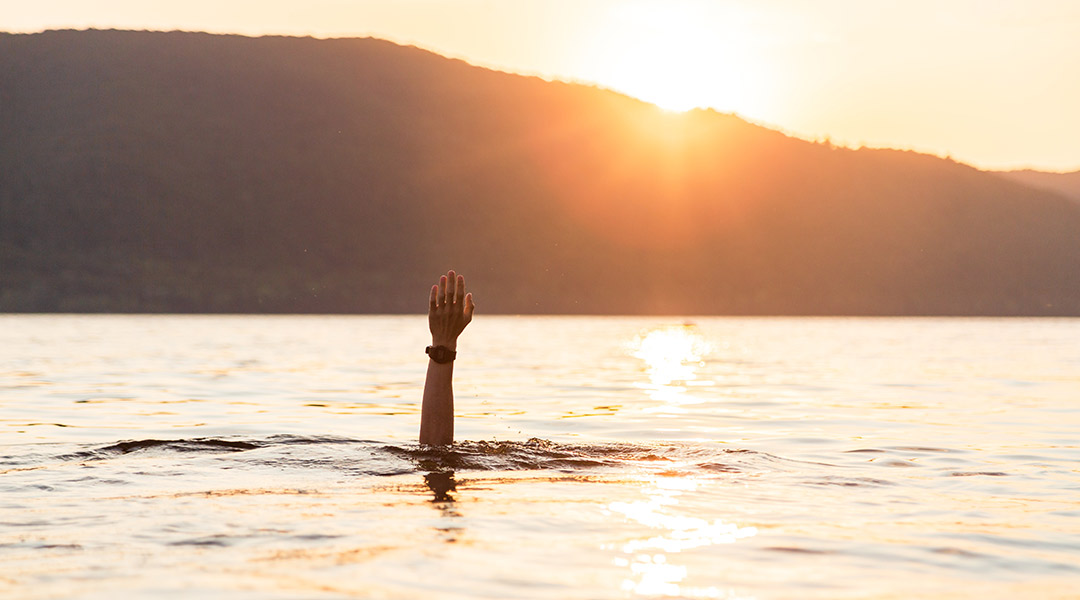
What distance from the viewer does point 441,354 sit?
10.3 meters

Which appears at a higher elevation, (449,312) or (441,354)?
(449,312)

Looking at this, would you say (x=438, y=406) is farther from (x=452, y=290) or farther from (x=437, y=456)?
(x=452, y=290)

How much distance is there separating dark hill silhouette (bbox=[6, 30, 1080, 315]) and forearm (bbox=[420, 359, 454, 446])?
112 m

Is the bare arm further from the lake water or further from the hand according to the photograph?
the lake water

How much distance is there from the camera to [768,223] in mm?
144875

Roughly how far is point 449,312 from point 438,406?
106 cm

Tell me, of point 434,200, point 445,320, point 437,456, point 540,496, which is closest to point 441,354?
point 445,320

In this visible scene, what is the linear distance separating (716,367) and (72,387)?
685 inches

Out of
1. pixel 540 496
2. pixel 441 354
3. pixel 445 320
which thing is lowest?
pixel 540 496

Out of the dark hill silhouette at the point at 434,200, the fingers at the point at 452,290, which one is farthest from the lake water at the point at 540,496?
the dark hill silhouette at the point at 434,200

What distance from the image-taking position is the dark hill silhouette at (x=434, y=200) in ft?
412

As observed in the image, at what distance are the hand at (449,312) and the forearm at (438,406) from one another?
0.24m

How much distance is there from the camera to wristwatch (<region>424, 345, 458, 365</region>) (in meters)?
10.3

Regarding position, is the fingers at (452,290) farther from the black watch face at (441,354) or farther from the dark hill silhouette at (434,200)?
the dark hill silhouette at (434,200)
